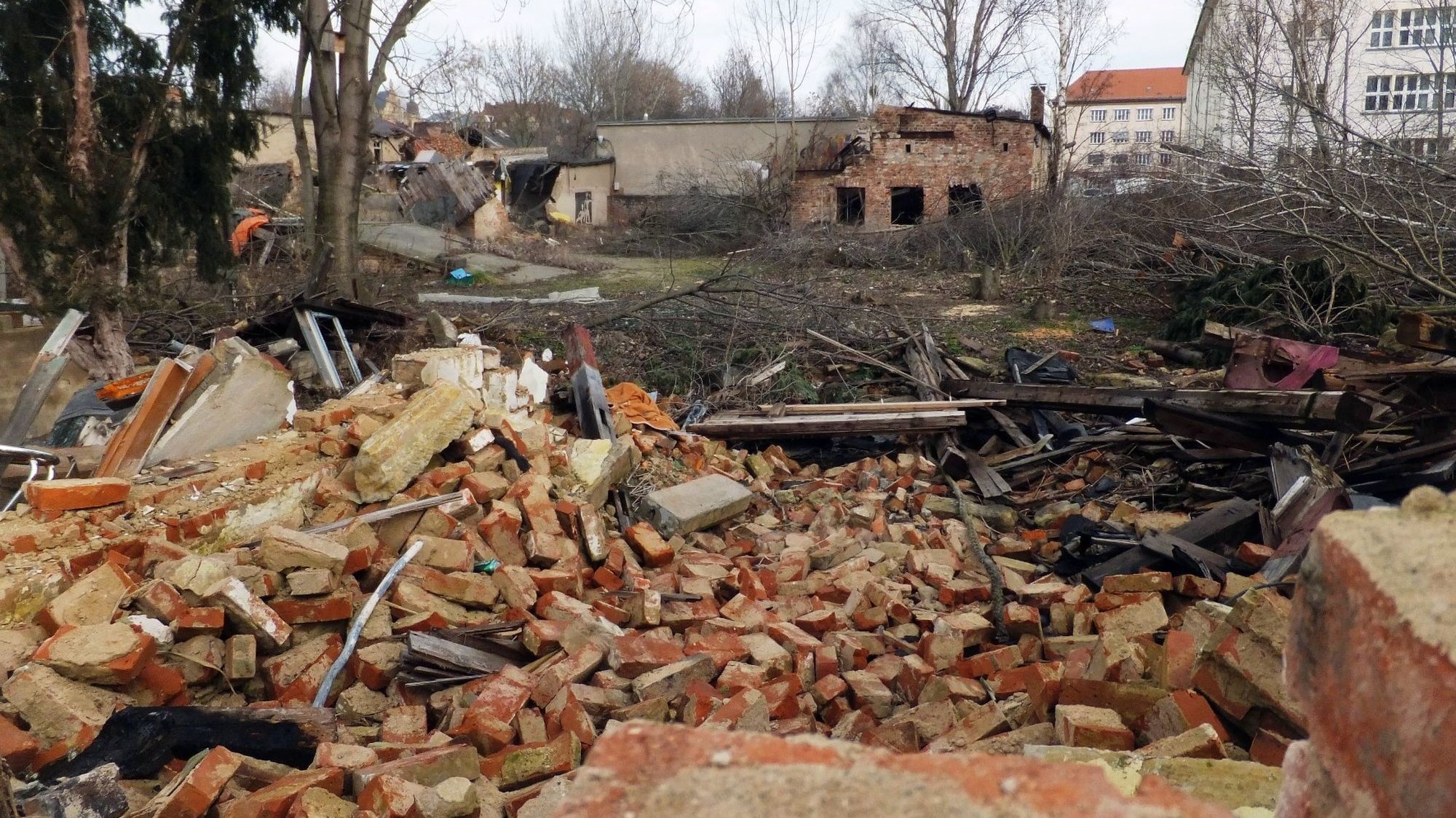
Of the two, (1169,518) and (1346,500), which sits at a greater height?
(1346,500)

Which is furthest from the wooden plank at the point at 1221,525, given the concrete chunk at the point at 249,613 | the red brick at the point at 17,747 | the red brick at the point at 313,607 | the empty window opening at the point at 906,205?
the empty window opening at the point at 906,205

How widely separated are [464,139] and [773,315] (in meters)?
25.1

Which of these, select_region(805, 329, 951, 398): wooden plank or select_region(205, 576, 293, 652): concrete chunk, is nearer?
select_region(205, 576, 293, 652): concrete chunk

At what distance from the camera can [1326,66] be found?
1948 cm

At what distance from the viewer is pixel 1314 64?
1986 centimetres

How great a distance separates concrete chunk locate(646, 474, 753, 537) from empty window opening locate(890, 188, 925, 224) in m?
20.0

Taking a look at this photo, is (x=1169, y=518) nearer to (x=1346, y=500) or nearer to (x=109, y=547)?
(x=1346, y=500)

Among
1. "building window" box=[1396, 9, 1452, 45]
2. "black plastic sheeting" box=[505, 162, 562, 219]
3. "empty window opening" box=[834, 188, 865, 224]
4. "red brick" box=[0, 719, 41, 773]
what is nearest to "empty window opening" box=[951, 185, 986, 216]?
"empty window opening" box=[834, 188, 865, 224]

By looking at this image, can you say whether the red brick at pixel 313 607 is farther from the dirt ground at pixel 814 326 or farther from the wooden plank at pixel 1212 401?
the wooden plank at pixel 1212 401

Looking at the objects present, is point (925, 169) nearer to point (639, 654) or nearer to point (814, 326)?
point (814, 326)

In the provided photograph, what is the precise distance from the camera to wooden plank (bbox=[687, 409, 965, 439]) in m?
8.44

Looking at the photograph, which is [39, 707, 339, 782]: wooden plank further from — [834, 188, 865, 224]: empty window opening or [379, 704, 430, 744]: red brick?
[834, 188, 865, 224]: empty window opening

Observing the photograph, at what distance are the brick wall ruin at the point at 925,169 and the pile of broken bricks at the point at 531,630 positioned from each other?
19.3 m

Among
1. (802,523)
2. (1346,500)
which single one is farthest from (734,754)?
(802,523)
